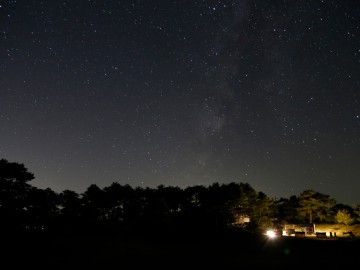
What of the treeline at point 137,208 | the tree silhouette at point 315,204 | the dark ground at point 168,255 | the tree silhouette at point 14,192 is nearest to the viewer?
the dark ground at point 168,255

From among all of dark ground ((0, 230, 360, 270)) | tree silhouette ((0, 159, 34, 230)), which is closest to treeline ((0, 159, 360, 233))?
tree silhouette ((0, 159, 34, 230))

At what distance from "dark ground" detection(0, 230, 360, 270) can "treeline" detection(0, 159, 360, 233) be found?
451 cm

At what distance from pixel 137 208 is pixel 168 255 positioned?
27.7 metres

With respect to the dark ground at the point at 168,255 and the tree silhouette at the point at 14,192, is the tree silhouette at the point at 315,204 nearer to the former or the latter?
the dark ground at the point at 168,255

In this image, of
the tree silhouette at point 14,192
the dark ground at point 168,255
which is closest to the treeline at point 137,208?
the tree silhouette at point 14,192

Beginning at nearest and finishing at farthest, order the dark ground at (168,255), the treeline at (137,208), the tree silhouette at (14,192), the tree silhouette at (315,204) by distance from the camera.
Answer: the dark ground at (168,255) < the tree silhouette at (14,192) < the treeline at (137,208) < the tree silhouette at (315,204)

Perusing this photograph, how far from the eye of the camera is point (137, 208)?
4769 cm

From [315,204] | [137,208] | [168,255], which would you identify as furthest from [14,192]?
[315,204]

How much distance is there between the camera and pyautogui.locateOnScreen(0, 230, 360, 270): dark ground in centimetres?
1683

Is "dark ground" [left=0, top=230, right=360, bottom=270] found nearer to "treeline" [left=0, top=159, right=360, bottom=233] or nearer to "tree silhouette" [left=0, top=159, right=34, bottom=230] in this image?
"tree silhouette" [left=0, top=159, right=34, bottom=230]

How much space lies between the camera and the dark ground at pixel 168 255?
55.2 ft

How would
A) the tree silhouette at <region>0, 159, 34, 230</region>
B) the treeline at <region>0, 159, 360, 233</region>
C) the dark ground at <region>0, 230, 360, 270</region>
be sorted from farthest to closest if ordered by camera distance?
the treeline at <region>0, 159, 360, 233</region>
the tree silhouette at <region>0, 159, 34, 230</region>
the dark ground at <region>0, 230, 360, 270</region>

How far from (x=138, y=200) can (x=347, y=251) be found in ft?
105

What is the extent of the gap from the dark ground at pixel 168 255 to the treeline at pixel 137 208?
4.51 metres
